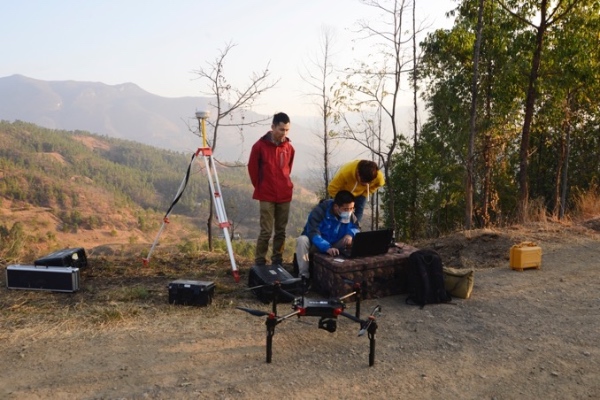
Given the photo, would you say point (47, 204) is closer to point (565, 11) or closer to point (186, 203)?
point (186, 203)

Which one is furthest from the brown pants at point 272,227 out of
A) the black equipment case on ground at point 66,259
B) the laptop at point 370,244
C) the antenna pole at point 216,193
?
the black equipment case on ground at point 66,259

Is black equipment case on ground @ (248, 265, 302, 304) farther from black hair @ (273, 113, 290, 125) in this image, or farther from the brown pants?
black hair @ (273, 113, 290, 125)

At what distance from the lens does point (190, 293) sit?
476cm

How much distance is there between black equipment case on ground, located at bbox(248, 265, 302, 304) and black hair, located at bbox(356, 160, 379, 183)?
1.44 metres

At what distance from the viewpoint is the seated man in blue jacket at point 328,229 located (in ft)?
16.9

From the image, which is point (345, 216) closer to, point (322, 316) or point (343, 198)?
point (343, 198)

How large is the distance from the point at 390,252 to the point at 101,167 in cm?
8662

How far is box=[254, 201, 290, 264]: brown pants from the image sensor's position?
18.6 feet

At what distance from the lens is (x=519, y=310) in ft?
15.4

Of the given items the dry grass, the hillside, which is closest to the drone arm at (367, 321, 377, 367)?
the dry grass

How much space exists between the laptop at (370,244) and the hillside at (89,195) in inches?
1635

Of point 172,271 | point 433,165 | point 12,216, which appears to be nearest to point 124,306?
point 172,271

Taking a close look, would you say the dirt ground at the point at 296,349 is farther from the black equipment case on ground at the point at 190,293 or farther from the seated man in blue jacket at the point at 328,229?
the seated man in blue jacket at the point at 328,229

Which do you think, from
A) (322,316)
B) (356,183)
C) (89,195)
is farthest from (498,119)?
(89,195)
